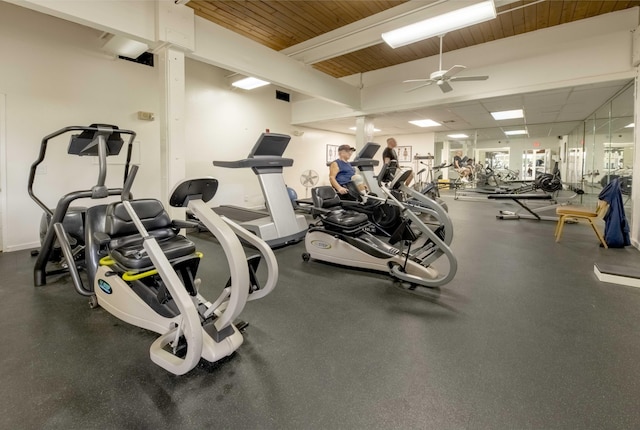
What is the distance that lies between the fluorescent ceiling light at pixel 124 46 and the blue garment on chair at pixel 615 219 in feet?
22.4

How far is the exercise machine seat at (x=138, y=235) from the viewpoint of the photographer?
2.05 metres

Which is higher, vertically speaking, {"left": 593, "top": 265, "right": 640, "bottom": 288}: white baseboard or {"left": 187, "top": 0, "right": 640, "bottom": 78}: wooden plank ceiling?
{"left": 187, "top": 0, "right": 640, "bottom": 78}: wooden plank ceiling

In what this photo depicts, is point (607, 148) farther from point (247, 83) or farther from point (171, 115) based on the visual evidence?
point (171, 115)

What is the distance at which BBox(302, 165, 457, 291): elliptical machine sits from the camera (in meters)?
2.89

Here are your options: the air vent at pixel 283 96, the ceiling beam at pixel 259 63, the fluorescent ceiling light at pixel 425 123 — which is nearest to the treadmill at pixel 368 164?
the ceiling beam at pixel 259 63

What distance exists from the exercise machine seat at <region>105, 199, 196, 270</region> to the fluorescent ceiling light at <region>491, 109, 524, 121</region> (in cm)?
874

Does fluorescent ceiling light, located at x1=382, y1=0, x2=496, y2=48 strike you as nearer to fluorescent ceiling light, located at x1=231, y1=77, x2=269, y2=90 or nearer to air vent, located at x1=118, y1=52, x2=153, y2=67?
fluorescent ceiling light, located at x1=231, y1=77, x2=269, y2=90

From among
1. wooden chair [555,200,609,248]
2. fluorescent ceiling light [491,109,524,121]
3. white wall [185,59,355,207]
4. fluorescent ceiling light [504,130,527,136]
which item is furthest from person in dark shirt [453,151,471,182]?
wooden chair [555,200,609,248]

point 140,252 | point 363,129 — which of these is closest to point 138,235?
point 140,252

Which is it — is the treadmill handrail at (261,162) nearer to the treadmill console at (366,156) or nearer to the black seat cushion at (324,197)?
the black seat cushion at (324,197)

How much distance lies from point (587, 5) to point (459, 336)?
5676 millimetres

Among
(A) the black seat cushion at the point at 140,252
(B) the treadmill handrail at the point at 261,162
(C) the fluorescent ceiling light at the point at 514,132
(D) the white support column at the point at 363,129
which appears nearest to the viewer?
(A) the black seat cushion at the point at 140,252

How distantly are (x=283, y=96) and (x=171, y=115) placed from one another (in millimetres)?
5268

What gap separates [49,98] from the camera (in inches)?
178
